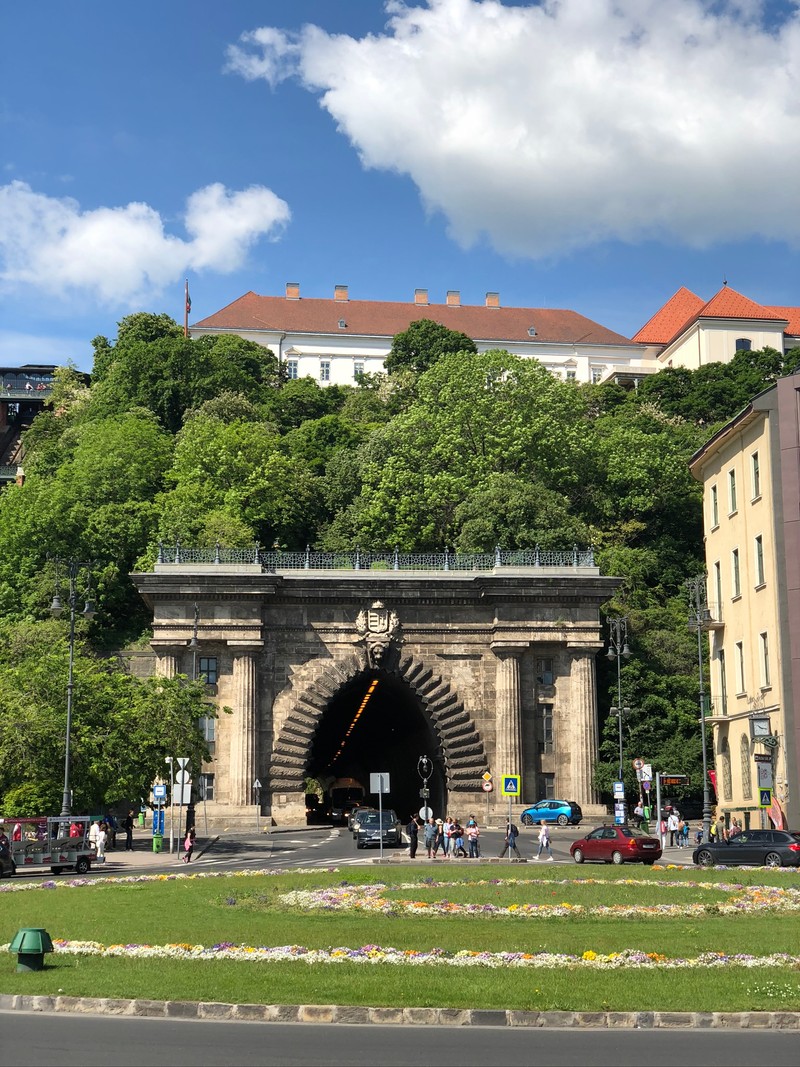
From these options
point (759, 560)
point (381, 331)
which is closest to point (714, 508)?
point (759, 560)

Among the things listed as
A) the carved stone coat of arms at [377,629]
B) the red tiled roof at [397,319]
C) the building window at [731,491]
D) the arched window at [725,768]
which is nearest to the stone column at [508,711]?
the carved stone coat of arms at [377,629]

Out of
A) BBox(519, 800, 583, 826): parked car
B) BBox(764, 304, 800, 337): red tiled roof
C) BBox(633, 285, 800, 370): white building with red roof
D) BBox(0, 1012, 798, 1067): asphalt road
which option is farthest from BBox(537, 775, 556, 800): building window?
BBox(764, 304, 800, 337): red tiled roof

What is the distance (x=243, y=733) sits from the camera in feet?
217

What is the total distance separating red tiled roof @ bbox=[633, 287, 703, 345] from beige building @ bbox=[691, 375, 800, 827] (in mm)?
105086

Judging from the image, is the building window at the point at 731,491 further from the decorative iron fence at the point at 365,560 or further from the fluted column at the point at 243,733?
the fluted column at the point at 243,733

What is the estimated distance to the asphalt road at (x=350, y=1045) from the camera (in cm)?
1368

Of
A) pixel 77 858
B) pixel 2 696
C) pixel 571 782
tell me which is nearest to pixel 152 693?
pixel 2 696

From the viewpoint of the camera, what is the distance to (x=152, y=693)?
→ 56.7 metres

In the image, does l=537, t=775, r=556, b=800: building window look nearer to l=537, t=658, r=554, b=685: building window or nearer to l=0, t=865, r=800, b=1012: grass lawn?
l=537, t=658, r=554, b=685: building window

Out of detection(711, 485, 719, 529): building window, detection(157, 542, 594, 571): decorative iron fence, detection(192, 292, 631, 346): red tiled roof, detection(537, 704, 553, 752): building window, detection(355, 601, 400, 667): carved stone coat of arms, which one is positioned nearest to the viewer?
detection(711, 485, 719, 529): building window

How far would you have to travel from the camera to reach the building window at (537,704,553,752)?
6788 centimetres

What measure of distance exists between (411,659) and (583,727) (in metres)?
9.13

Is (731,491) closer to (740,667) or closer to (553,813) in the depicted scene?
(740,667)

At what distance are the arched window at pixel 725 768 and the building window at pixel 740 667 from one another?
325 cm
